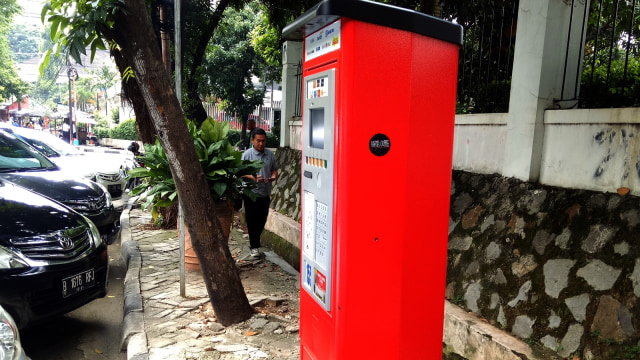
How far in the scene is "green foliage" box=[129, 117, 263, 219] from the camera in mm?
4930

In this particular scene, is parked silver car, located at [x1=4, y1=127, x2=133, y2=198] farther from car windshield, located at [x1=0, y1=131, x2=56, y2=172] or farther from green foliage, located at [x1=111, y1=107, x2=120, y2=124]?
green foliage, located at [x1=111, y1=107, x2=120, y2=124]

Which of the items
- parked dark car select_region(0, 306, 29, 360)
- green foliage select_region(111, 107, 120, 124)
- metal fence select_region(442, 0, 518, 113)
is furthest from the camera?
green foliage select_region(111, 107, 120, 124)

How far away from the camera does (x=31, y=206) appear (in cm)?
397

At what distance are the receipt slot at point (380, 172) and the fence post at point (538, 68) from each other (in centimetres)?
176

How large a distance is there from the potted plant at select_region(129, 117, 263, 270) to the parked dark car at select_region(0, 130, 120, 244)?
38.5 inches

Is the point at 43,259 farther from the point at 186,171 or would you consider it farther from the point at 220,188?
the point at 220,188

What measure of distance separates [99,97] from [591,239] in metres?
69.2

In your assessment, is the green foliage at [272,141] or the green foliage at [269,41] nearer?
the green foliage at [269,41]

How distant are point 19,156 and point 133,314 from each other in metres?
3.59

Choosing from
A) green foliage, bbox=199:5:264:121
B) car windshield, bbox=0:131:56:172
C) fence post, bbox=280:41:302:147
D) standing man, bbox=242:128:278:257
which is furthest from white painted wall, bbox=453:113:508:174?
green foliage, bbox=199:5:264:121

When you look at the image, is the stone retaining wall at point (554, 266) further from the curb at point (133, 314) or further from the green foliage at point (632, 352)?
the curb at point (133, 314)

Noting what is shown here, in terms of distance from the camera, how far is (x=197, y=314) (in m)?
4.14

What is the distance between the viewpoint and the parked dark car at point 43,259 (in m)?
3.29

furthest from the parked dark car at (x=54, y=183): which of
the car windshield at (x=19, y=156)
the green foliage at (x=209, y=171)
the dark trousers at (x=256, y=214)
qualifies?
the dark trousers at (x=256, y=214)
